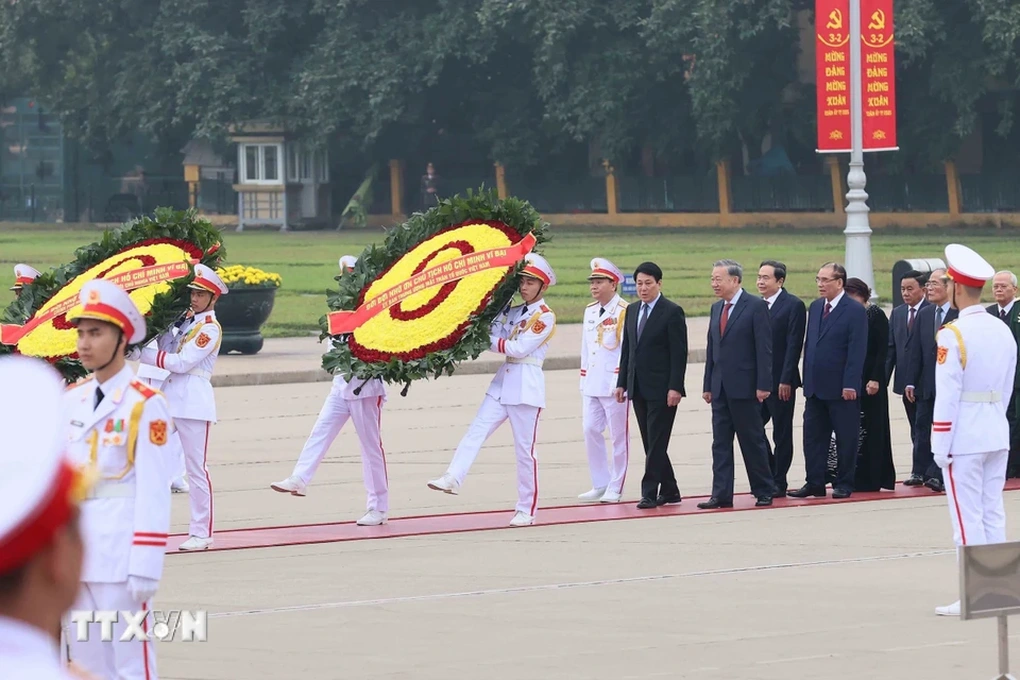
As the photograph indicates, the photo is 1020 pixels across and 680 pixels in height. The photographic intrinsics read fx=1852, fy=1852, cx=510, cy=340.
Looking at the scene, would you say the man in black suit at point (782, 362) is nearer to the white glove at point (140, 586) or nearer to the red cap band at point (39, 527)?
the white glove at point (140, 586)

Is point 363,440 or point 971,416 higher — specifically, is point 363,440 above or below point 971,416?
below

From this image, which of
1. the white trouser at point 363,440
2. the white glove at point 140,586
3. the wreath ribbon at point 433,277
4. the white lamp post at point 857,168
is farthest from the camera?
the white lamp post at point 857,168

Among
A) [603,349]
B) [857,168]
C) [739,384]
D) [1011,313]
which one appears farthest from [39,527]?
[857,168]

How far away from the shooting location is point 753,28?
163 feet

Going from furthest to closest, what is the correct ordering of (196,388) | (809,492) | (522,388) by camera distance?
1. (809,492)
2. (522,388)
3. (196,388)

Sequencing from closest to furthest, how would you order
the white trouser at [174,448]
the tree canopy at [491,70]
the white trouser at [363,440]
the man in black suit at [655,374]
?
1. the white trouser at [174,448]
2. the white trouser at [363,440]
3. the man in black suit at [655,374]
4. the tree canopy at [491,70]

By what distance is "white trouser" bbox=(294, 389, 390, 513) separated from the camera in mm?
11602

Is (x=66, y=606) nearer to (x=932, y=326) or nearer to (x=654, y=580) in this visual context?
(x=654, y=580)

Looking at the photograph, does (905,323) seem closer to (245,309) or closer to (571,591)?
(571,591)

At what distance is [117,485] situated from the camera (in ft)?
19.2

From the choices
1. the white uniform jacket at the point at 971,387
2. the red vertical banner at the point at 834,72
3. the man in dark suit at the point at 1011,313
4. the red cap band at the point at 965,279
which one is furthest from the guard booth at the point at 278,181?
the red cap band at the point at 965,279

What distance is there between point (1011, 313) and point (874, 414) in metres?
1.36

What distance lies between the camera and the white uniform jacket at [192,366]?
431 inches

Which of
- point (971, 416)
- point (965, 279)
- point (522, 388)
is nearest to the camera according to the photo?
point (965, 279)
